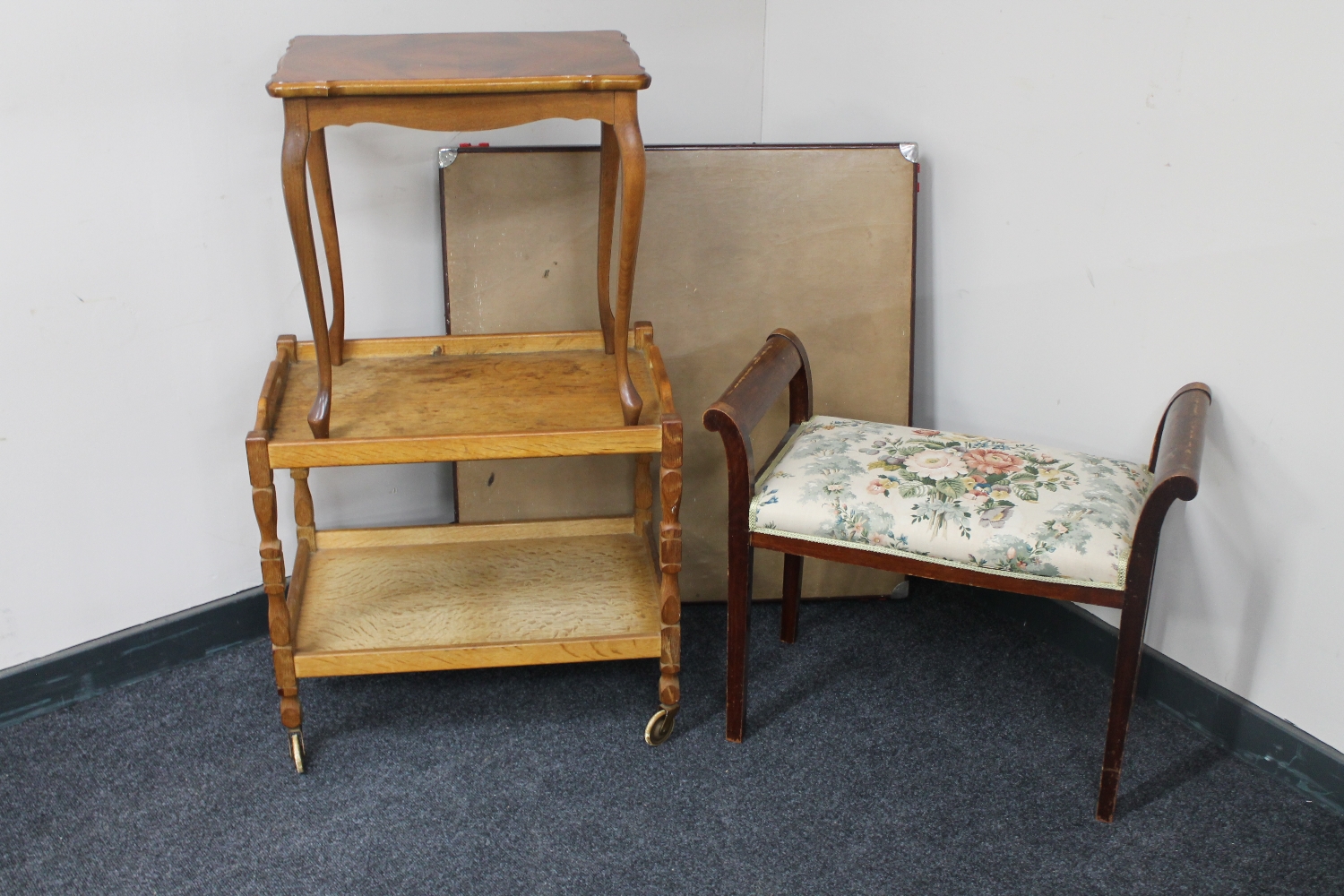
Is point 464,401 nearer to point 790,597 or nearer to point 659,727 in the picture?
point 659,727

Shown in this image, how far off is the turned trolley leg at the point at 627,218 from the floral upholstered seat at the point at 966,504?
0.81ft

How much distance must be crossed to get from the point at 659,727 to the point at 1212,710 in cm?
89

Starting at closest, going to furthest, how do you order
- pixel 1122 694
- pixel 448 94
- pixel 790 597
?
pixel 448 94
pixel 1122 694
pixel 790 597

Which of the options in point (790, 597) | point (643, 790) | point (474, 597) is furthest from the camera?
point (790, 597)

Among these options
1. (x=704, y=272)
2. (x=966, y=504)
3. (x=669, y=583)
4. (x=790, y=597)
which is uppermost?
(x=704, y=272)

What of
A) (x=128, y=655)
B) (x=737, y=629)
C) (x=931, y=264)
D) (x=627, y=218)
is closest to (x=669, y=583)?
(x=737, y=629)

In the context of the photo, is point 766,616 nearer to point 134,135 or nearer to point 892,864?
point 892,864

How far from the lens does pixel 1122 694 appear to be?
1524 millimetres

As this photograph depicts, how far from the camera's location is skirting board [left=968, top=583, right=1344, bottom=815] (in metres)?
1.62

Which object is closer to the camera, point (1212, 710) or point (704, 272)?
point (1212, 710)

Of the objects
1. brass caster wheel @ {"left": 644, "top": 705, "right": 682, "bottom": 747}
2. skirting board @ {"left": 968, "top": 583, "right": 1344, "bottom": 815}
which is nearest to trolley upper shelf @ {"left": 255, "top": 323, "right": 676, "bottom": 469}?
brass caster wheel @ {"left": 644, "top": 705, "right": 682, "bottom": 747}

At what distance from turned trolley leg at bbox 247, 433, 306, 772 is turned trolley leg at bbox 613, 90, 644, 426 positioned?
510 millimetres

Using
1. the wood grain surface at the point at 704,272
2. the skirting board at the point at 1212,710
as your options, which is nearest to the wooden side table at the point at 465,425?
the wood grain surface at the point at 704,272

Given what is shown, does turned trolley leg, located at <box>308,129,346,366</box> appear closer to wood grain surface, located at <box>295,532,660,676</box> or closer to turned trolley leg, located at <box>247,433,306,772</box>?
turned trolley leg, located at <box>247,433,306,772</box>
